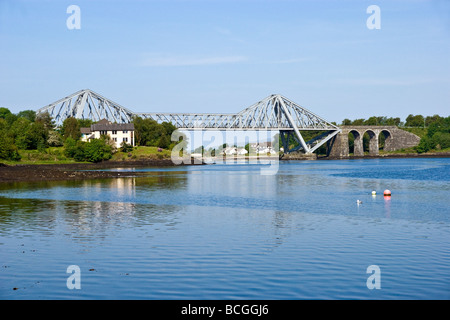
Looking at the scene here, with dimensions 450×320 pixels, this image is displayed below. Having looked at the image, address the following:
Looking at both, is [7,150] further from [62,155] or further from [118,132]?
[118,132]

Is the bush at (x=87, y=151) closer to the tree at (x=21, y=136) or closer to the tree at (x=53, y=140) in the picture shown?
the tree at (x=53, y=140)

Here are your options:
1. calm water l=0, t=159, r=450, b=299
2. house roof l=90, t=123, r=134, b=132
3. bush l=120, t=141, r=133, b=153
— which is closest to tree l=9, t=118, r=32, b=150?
house roof l=90, t=123, r=134, b=132

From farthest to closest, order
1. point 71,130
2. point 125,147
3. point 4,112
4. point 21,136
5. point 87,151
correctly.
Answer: point 4,112 < point 71,130 < point 125,147 < point 21,136 < point 87,151

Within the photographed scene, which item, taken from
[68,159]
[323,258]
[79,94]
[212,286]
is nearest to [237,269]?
[212,286]

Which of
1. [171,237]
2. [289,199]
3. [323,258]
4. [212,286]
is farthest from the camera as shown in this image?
[289,199]

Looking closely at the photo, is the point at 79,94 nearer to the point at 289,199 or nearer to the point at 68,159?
the point at 68,159

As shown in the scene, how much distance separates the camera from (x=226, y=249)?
21.0 metres

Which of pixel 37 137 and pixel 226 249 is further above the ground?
pixel 37 137

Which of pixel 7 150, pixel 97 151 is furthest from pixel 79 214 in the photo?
pixel 97 151

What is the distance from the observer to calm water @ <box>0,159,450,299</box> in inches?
604

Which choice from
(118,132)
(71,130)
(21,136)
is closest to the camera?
(21,136)
